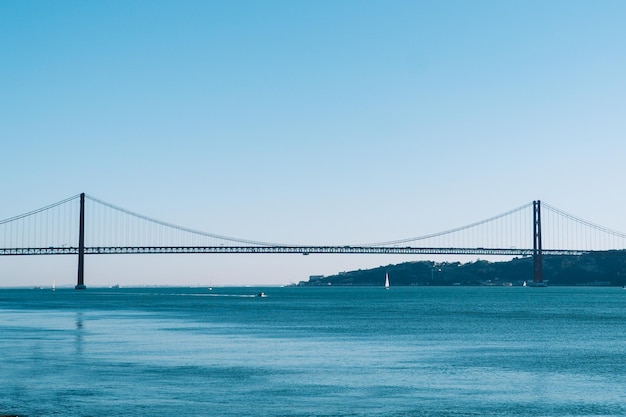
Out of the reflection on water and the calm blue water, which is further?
the reflection on water

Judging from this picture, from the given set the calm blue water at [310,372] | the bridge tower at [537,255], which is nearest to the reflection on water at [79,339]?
the calm blue water at [310,372]

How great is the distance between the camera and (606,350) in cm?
4038

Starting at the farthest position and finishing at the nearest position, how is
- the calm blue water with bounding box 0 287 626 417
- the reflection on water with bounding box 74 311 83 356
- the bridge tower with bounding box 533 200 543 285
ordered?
the bridge tower with bounding box 533 200 543 285 → the reflection on water with bounding box 74 311 83 356 → the calm blue water with bounding box 0 287 626 417

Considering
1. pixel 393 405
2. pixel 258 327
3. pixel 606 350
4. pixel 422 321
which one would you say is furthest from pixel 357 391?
pixel 422 321

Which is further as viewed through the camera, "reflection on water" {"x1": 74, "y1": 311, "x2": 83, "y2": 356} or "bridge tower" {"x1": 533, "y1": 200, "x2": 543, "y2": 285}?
"bridge tower" {"x1": 533, "y1": 200, "x2": 543, "y2": 285}

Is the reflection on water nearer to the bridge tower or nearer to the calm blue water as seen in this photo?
the calm blue water

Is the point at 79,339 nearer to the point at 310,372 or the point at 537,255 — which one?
the point at 310,372

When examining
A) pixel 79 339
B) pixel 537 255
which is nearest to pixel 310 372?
pixel 79 339

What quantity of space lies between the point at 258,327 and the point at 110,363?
76.2ft

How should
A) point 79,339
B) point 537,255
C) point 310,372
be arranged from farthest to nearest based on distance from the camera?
point 537,255 < point 79,339 < point 310,372

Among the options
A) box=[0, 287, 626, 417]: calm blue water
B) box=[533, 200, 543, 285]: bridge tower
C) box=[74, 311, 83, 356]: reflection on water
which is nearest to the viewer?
box=[0, 287, 626, 417]: calm blue water

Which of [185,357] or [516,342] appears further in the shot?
[516,342]

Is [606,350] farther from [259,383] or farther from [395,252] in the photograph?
[395,252]

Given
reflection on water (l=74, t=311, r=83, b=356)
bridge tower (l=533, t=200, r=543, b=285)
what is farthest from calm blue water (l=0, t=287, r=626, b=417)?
bridge tower (l=533, t=200, r=543, b=285)
